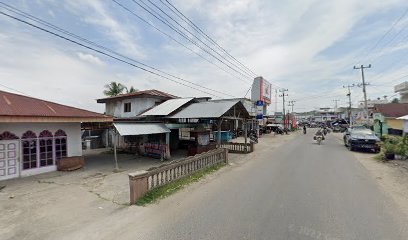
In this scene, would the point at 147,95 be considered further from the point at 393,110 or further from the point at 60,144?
the point at 393,110

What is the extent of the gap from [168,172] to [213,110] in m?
7.39

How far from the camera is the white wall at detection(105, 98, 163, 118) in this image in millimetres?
22125

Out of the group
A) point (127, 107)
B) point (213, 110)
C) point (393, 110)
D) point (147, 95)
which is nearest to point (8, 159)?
point (213, 110)

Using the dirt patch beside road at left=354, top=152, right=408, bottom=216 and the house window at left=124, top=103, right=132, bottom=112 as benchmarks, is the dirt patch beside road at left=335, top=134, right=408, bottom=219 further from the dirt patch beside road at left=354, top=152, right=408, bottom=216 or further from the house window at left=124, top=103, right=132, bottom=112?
the house window at left=124, top=103, right=132, bottom=112

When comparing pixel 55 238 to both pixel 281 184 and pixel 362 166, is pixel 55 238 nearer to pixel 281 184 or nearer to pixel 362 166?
pixel 281 184

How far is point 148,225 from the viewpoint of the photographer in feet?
17.7

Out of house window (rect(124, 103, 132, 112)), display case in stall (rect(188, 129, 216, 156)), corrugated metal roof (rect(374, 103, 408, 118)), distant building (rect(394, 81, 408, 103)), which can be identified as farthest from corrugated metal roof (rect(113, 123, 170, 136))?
distant building (rect(394, 81, 408, 103))

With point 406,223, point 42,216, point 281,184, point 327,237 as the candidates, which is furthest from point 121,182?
point 406,223

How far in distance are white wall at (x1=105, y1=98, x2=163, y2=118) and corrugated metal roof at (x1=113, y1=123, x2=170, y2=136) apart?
6.33m

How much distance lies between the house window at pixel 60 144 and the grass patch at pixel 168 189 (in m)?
7.88

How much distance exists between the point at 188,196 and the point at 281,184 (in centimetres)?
351

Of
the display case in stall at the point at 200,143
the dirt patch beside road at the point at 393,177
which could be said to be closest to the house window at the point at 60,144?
the display case in stall at the point at 200,143

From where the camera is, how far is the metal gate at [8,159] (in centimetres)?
1066

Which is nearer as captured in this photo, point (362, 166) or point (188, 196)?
point (188, 196)
